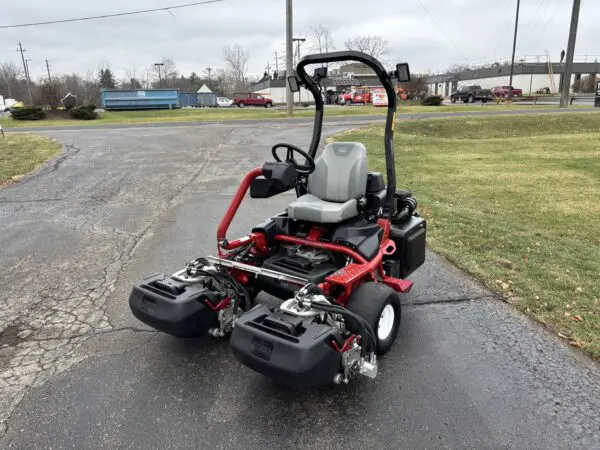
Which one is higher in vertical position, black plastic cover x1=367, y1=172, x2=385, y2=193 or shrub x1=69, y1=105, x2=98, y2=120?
black plastic cover x1=367, y1=172, x2=385, y2=193

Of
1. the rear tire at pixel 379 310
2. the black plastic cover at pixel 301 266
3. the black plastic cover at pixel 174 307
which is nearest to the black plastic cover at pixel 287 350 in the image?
the rear tire at pixel 379 310

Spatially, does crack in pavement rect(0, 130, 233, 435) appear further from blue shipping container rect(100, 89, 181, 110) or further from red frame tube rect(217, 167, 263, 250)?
blue shipping container rect(100, 89, 181, 110)

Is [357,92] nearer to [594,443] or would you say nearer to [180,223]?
[180,223]

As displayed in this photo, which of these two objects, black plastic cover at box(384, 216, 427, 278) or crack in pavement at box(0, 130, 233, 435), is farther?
black plastic cover at box(384, 216, 427, 278)

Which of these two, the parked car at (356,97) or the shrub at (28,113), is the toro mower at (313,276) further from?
the parked car at (356,97)

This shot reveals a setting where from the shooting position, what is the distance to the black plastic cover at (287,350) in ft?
8.59

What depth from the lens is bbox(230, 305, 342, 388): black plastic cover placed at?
103 inches

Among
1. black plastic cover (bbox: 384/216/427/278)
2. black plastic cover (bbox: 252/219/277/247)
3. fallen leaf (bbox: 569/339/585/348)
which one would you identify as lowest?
fallen leaf (bbox: 569/339/585/348)

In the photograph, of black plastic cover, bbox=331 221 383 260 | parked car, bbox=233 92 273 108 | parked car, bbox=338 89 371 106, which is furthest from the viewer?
parked car, bbox=233 92 273 108

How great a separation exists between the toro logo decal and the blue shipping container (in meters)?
45.6

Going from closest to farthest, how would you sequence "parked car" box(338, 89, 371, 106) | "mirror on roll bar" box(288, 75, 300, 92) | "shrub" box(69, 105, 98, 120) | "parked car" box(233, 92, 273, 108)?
"mirror on roll bar" box(288, 75, 300, 92) < "shrub" box(69, 105, 98, 120) < "parked car" box(338, 89, 371, 106) < "parked car" box(233, 92, 273, 108)

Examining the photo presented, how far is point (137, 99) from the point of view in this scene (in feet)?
145

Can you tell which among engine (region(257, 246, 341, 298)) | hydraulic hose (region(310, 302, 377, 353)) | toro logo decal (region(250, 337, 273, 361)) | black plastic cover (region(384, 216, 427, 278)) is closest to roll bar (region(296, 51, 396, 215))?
black plastic cover (region(384, 216, 427, 278))

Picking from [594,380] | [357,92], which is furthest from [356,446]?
[357,92]
